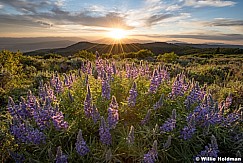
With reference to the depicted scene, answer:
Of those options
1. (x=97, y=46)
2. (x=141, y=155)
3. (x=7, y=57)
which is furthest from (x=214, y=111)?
(x=97, y=46)

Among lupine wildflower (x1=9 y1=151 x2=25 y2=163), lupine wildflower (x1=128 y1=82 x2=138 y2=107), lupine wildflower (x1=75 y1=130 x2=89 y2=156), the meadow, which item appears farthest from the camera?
lupine wildflower (x1=128 y1=82 x2=138 y2=107)

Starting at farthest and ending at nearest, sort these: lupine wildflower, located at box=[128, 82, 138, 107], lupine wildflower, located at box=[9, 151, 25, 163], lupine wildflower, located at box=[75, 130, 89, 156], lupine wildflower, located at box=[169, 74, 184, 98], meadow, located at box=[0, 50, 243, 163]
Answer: lupine wildflower, located at box=[169, 74, 184, 98] < lupine wildflower, located at box=[128, 82, 138, 107] < lupine wildflower, located at box=[9, 151, 25, 163] < meadow, located at box=[0, 50, 243, 163] < lupine wildflower, located at box=[75, 130, 89, 156]

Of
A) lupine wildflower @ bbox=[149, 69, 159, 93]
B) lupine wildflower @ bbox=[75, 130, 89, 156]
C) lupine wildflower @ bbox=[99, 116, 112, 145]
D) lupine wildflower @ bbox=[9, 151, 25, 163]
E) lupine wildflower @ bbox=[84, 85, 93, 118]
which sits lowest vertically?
lupine wildflower @ bbox=[9, 151, 25, 163]

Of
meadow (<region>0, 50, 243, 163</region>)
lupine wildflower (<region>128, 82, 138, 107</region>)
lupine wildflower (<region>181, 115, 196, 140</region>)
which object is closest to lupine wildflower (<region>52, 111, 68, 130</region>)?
meadow (<region>0, 50, 243, 163</region>)

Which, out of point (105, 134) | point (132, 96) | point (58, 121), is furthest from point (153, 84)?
point (58, 121)

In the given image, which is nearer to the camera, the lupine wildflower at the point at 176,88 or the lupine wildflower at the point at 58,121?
the lupine wildflower at the point at 58,121

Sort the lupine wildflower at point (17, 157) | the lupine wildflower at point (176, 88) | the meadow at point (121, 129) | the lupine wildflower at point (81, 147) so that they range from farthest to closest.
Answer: the lupine wildflower at point (176, 88) → the lupine wildflower at point (17, 157) → the meadow at point (121, 129) → the lupine wildflower at point (81, 147)

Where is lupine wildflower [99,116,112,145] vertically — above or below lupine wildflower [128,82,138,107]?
below

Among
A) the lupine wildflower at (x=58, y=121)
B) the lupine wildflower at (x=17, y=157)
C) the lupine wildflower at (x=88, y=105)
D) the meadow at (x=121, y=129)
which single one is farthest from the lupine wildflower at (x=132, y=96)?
the lupine wildflower at (x=17, y=157)

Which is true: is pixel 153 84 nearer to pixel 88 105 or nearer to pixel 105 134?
pixel 88 105

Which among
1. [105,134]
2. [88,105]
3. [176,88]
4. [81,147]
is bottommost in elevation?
[81,147]

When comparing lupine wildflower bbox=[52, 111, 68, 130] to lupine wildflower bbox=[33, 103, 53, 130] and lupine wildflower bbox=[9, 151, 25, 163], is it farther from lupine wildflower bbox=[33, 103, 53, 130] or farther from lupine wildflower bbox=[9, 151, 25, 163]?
lupine wildflower bbox=[9, 151, 25, 163]

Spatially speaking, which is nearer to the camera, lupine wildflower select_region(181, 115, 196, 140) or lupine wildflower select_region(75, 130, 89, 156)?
lupine wildflower select_region(75, 130, 89, 156)

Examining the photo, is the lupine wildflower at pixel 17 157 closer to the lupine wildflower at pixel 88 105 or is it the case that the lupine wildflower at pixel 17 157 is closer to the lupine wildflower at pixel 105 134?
the lupine wildflower at pixel 88 105
